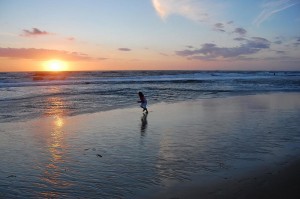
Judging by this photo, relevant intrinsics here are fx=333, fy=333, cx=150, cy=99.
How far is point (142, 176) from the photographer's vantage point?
6.85m

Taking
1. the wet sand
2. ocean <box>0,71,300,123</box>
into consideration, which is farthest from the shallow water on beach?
ocean <box>0,71,300,123</box>

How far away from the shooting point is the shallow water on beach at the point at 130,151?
649cm

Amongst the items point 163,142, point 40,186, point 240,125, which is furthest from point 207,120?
point 40,186

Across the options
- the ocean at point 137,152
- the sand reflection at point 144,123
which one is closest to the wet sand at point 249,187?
the ocean at point 137,152

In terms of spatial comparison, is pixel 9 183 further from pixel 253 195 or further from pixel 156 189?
pixel 253 195

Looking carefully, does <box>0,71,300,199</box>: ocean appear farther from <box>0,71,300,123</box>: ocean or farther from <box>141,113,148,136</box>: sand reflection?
<box>0,71,300,123</box>: ocean

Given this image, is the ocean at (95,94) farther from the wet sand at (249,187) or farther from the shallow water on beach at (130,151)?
the wet sand at (249,187)

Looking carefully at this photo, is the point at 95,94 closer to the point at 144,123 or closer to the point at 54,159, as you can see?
the point at 144,123

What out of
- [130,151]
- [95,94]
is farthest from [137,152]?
[95,94]

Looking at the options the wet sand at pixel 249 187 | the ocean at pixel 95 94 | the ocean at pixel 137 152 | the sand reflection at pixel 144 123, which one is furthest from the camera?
the ocean at pixel 95 94

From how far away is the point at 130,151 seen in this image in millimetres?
8805

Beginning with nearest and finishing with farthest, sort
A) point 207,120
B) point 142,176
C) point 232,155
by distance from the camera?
point 142,176, point 232,155, point 207,120

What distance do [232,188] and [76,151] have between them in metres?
4.41

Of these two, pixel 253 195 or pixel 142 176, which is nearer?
pixel 253 195
